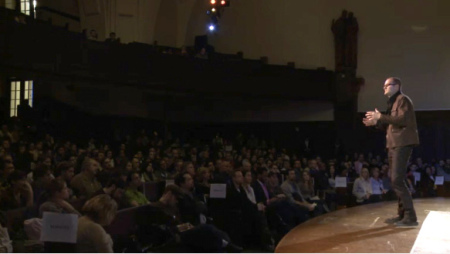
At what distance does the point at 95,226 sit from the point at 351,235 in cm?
264

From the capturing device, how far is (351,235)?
17.6ft

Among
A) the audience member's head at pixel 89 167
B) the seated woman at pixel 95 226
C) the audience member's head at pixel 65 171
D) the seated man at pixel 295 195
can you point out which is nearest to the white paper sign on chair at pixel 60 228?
the seated woman at pixel 95 226

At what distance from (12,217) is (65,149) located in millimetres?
6070

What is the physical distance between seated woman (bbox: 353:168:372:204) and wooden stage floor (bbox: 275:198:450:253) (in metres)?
3.24

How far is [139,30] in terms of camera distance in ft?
62.1

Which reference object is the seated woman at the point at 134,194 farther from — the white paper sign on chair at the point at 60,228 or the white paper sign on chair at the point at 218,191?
the white paper sign on chair at the point at 60,228

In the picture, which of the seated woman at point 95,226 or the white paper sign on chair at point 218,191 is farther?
the white paper sign on chair at point 218,191

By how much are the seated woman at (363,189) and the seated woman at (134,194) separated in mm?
4624

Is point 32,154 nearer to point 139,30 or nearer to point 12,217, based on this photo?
point 12,217

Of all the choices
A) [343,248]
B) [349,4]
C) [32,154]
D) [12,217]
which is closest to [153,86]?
[32,154]

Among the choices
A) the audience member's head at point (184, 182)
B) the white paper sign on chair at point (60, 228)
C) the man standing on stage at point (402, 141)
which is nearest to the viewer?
the white paper sign on chair at point (60, 228)

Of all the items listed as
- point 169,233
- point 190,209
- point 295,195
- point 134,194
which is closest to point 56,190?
point 169,233

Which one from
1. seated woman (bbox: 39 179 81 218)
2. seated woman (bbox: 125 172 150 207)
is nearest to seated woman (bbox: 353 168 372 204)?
seated woman (bbox: 125 172 150 207)

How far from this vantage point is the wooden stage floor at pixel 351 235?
470cm
